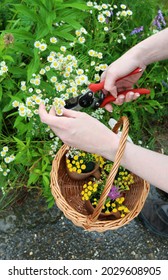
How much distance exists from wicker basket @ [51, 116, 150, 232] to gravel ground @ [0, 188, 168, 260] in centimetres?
27

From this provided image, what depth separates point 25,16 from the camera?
1589 millimetres

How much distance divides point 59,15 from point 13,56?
0.91 ft

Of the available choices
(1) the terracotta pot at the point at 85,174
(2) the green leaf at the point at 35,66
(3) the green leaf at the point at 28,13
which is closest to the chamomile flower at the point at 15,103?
(2) the green leaf at the point at 35,66

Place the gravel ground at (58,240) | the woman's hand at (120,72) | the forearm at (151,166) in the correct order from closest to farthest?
1. the forearm at (151,166)
2. the woman's hand at (120,72)
3. the gravel ground at (58,240)

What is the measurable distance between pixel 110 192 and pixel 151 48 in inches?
26.6

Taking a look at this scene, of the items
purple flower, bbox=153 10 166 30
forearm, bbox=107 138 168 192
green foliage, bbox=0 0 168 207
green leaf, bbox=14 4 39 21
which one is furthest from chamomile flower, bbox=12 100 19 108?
purple flower, bbox=153 10 166 30

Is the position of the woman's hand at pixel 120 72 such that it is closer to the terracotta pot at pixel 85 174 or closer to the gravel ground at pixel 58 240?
the terracotta pot at pixel 85 174

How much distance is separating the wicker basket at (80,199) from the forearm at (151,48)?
0.77 feet

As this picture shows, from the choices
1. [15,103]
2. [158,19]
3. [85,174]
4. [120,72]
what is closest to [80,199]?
[85,174]

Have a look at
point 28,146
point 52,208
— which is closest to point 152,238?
point 52,208

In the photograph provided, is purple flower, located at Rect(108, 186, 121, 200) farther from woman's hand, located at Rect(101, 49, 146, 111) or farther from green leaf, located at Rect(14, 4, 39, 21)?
green leaf, located at Rect(14, 4, 39, 21)

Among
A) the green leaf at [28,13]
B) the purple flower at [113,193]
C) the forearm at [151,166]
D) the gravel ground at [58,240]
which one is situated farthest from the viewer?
the gravel ground at [58,240]

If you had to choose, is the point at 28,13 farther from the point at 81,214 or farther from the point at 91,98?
the point at 81,214

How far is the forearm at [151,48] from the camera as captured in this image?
1398 millimetres
